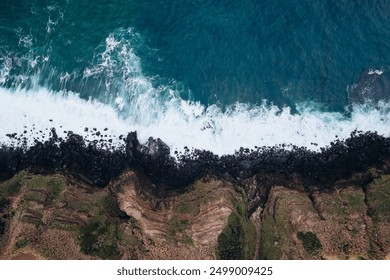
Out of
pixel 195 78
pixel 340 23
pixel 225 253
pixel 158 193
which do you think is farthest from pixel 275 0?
pixel 225 253

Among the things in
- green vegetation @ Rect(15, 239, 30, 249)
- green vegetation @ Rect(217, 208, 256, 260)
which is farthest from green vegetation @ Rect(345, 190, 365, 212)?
green vegetation @ Rect(15, 239, 30, 249)

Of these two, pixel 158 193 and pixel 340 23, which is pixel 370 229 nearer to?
pixel 158 193

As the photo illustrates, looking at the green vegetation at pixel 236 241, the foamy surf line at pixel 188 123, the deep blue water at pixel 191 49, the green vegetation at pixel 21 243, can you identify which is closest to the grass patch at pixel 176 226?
the green vegetation at pixel 236 241

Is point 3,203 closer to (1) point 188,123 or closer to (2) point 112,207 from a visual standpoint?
(2) point 112,207

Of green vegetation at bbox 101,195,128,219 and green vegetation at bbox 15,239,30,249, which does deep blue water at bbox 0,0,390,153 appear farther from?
green vegetation at bbox 15,239,30,249

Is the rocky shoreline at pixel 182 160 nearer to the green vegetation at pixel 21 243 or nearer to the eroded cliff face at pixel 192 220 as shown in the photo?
the eroded cliff face at pixel 192 220

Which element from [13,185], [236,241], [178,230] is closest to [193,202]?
[178,230]
